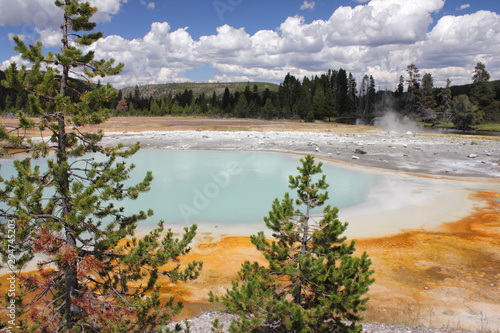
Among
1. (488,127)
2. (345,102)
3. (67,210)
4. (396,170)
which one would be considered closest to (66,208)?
(67,210)

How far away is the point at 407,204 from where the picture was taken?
13.4 metres

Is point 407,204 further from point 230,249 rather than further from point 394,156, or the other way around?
point 394,156

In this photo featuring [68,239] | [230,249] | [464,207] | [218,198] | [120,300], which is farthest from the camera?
[218,198]

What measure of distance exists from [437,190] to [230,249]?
37.9 ft

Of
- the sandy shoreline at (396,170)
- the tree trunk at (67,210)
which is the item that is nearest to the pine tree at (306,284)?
the tree trunk at (67,210)

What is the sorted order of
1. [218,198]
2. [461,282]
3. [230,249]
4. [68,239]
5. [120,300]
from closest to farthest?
[68,239] → [120,300] → [461,282] → [230,249] → [218,198]

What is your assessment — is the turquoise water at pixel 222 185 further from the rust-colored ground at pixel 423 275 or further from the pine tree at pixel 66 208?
the pine tree at pixel 66 208

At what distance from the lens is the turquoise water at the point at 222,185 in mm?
13023

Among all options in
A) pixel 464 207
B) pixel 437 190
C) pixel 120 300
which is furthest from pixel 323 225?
pixel 437 190

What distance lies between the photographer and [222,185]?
17.1 m

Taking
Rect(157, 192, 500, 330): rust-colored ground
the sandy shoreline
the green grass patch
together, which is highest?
the green grass patch

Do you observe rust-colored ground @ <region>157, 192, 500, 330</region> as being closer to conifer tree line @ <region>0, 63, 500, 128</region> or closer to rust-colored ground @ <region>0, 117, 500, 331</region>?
rust-colored ground @ <region>0, 117, 500, 331</region>

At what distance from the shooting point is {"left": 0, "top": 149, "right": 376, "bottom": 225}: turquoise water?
513 inches

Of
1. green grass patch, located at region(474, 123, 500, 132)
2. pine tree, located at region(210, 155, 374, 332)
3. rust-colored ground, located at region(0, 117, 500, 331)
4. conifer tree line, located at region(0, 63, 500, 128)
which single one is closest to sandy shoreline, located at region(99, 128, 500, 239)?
rust-colored ground, located at region(0, 117, 500, 331)
